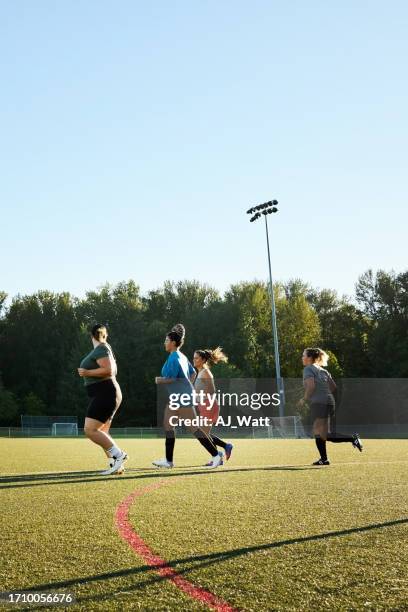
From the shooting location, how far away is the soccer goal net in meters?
54.5

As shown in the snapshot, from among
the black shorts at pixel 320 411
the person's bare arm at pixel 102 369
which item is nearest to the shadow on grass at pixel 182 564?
the person's bare arm at pixel 102 369

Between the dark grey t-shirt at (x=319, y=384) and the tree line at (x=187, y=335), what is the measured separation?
51811 millimetres

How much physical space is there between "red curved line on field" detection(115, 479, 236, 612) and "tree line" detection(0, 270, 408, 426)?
56.9m

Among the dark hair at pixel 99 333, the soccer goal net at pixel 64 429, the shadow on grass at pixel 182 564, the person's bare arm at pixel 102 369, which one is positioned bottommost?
the soccer goal net at pixel 64 429

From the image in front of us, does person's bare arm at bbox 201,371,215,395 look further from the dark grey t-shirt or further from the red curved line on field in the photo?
the red curved line on field

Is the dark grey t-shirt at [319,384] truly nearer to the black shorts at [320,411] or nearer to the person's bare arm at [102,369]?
the black shorts at [320,411]

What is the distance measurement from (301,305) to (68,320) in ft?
85.5

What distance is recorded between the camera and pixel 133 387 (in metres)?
68.4

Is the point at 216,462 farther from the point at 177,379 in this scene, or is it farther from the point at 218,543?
the point at 218,543

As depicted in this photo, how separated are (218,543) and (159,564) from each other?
2.21 feet

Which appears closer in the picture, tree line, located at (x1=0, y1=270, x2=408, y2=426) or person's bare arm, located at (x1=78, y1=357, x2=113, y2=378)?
person's bare arm, located at (x1=78, y1=357, x2=113, y2=378)

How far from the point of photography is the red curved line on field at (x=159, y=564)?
10.9 ft

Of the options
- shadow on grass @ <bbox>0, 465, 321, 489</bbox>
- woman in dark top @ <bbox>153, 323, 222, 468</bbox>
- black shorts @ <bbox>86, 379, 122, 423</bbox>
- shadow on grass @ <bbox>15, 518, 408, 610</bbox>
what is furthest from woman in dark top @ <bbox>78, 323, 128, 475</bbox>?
shadow on grass @ <bbox>15, 518, 408, 610</bbox>

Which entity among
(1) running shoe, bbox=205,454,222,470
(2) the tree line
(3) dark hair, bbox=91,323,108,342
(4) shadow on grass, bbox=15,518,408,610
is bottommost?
(1) running shoe, bbox=205,454,222,470
